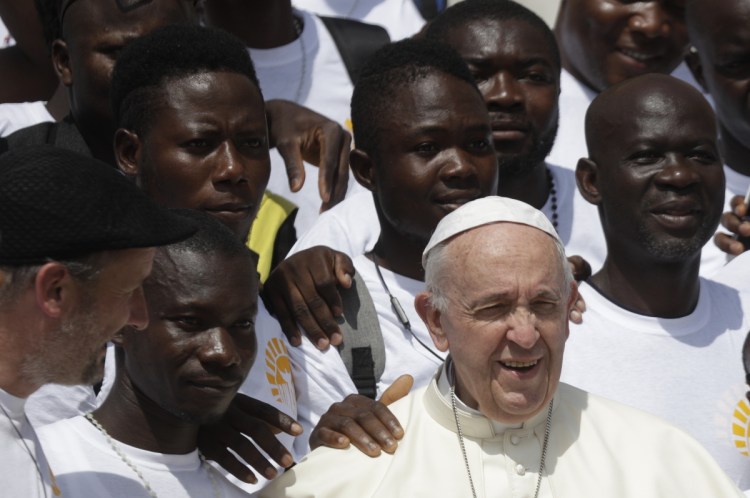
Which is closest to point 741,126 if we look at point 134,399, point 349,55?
point 349,55

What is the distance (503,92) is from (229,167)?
133 cm

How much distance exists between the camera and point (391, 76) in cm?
525

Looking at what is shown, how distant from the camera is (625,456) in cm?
402

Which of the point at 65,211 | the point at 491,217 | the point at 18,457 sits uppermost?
the point at 65,211

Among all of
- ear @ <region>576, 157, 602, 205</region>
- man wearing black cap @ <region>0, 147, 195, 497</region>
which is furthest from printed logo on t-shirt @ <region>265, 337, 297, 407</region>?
ear @ <region>576, 157, 602, 205</region>

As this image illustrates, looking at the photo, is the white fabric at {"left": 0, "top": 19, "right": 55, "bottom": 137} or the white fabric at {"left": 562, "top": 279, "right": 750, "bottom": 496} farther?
the white fabric at {"left": 0, "top": 19, "right": 55, "bottom": 137}

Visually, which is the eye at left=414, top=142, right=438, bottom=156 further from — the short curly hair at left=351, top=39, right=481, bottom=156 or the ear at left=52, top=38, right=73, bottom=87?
the ear at left=52, top=38, right=73, bottom=87

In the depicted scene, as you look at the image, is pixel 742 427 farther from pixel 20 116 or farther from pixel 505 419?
pixel 20 116

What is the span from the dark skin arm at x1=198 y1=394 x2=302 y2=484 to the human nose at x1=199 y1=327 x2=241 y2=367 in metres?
0.18

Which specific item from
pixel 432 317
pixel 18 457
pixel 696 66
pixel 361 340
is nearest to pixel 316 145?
pixel 361 340

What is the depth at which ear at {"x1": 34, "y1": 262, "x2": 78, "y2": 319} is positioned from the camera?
10.6 ft

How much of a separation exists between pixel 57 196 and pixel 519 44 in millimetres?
2797

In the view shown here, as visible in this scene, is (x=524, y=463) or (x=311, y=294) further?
(x=311, y=294)

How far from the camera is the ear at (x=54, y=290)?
323 cm
